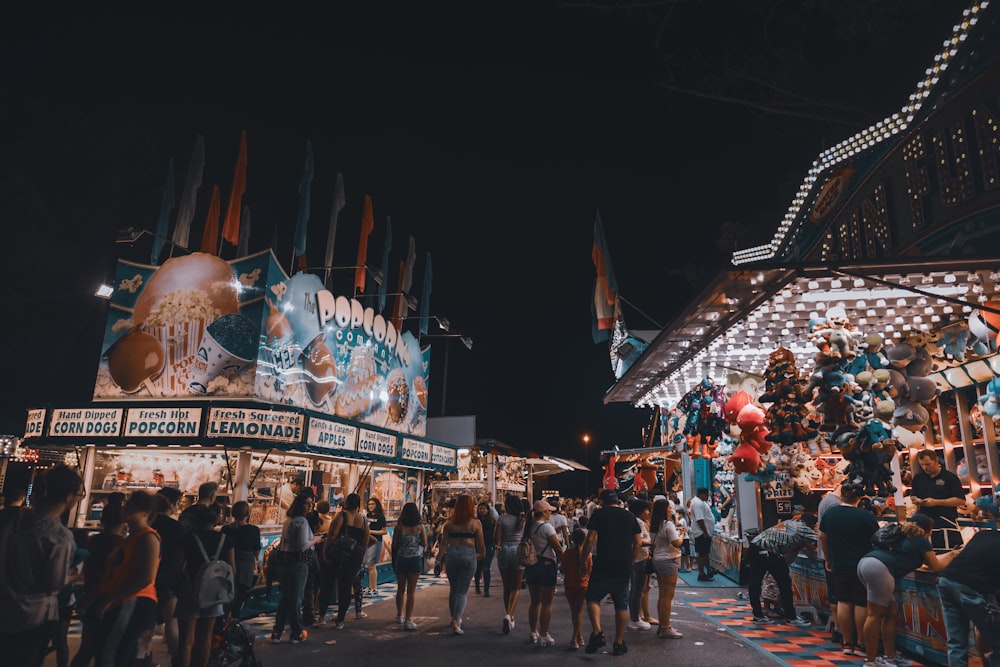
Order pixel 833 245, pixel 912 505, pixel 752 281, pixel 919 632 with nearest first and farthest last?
pixel 919 632 < pixel 752 281 < pixel 912 505 < pixel 833 245

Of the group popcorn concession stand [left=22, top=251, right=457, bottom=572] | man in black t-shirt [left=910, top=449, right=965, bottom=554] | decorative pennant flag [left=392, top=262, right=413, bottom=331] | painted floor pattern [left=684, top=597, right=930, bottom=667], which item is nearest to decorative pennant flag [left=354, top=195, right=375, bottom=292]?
decorative pennant flag [left=392, top=262, right=413, bottom=331]

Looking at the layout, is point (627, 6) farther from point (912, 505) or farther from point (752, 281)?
point (912, 505)

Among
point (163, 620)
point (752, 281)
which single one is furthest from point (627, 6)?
point (163, 620)

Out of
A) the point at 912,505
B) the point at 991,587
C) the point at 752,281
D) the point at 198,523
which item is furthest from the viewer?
the point at 912,505

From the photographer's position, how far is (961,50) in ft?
26.9

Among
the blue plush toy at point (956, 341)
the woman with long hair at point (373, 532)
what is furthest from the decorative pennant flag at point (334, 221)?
the blue plush toy at point (956, 341)

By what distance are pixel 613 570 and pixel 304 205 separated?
37.3 feet

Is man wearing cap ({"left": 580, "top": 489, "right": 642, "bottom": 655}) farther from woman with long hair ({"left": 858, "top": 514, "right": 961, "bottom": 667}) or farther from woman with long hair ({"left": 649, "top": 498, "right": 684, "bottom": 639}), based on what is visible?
woman with long hair ({"left": 858, "top": 514, "right": 961, "bottom": 667})

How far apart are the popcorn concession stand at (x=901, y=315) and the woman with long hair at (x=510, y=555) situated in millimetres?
3496

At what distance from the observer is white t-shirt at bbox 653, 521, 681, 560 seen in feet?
26.5

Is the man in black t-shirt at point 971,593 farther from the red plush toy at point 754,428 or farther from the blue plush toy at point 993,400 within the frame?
the red plush toy at point 754,428

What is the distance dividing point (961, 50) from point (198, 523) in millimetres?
10932

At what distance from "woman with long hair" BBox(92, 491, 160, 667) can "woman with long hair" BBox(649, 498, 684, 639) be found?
587cm

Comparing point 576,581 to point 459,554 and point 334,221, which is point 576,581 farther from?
point 334,221
